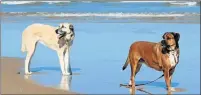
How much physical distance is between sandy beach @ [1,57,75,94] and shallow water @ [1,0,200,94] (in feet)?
0.73

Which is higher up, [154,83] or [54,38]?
[54,38]

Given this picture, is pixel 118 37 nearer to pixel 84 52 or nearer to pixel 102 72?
pixel 84 52

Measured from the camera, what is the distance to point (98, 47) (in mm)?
14008

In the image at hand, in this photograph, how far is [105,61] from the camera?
39.8 feet

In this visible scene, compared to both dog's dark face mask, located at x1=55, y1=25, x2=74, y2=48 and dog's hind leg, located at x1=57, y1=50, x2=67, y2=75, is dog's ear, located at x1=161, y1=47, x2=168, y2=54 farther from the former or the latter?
dog's hind leg, located at x1=57, y1=50, x2=67, y2=75

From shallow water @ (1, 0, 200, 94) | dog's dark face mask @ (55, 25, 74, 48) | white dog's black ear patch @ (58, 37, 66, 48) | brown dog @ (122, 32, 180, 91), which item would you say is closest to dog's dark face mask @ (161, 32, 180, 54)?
brown dog @ (122, 32, 180, 91)

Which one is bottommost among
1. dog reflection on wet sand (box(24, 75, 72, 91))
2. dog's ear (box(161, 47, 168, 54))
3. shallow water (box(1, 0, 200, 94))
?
shallow water (box(1, 0, 200, 94))

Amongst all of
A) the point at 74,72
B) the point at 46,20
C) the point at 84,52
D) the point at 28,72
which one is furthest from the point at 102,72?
the point at 46,20

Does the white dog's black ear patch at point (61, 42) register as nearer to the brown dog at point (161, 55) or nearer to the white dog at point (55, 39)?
the white dog at point (55, 39)

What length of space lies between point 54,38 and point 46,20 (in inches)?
526

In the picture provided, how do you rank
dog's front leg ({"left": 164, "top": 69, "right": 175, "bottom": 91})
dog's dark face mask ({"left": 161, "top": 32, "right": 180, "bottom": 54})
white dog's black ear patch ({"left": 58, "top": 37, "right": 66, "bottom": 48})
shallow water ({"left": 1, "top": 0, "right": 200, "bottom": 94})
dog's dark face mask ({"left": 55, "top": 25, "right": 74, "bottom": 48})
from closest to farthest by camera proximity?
dog's dark face mask ({"left": 161, "top": 32, "right": 180, "bottom": 54}), dog's front leg ({"left": 164, "top": 69, "right": 175, "bottom": 91}), shallow water ({"left": 1, "top": 0, "right": 200, "bottom": 94}), dog's dark face mask ({"left": 55, "top": 25, "right": 74, "bottom": 48}), white dog's black ear patch ({"left": 58, "top": 37, "right": 66, "bottom": 48})

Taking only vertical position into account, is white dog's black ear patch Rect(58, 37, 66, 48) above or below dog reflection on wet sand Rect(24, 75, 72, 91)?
above

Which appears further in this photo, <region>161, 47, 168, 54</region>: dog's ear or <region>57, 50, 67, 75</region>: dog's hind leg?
<region>57, 50, 67, 75</region>: dog's hind leg

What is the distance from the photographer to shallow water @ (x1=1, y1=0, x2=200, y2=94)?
31.6 ft
